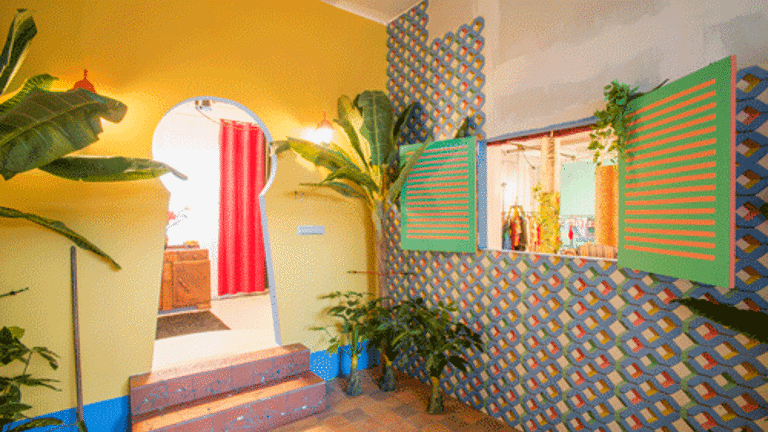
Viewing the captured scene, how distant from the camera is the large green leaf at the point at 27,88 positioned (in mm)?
1819

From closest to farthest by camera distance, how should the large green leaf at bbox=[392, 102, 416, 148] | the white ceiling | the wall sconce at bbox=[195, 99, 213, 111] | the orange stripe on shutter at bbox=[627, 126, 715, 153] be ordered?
the orange stripe on shutter at bbox=[627, 126, 715, 153] < the large green leaf at bbox=[392, 102, 416, 148] < the white ceiling < the wall sconce at bbox=[195, 99, 213, 111]

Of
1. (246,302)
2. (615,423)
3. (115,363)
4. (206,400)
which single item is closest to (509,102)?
(615,423)

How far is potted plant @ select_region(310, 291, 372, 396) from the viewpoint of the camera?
3.65m

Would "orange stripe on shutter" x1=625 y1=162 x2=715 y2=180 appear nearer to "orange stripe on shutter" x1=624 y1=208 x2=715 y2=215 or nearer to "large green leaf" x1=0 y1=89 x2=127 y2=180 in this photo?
"orange stripe on shutter" x1=624 y1=208 x2=715 y2=215

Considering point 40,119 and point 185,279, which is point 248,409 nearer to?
point 40,119

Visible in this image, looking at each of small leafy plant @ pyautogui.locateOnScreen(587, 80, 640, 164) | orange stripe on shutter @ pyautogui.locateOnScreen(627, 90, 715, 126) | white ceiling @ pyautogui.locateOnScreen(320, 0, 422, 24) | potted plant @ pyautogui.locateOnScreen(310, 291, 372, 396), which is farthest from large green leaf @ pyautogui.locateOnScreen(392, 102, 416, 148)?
orange stripe on shutter @ pyautogui.locateOnScreen(627, 90, 715, 126)

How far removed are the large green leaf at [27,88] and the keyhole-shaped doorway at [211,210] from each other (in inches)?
147

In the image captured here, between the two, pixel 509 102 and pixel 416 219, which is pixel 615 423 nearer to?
pixel 416 219

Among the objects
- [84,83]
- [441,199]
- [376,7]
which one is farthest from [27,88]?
[376,7]

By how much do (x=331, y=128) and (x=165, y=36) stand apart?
1.55 m

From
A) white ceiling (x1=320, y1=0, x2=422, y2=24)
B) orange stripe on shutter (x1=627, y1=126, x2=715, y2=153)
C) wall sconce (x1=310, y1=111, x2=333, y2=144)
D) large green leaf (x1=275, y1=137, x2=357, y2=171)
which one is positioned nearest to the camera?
orange stripe on shutter (x1=627, y1=126, x2=715, y2=153)

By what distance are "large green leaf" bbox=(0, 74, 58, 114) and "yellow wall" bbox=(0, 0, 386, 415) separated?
0.80m

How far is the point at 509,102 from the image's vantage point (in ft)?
10.5

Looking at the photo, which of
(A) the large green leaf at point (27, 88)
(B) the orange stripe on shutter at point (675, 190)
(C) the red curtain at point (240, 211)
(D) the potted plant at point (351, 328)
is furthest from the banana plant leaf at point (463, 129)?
(C) the red curtain at point (240, 211)
